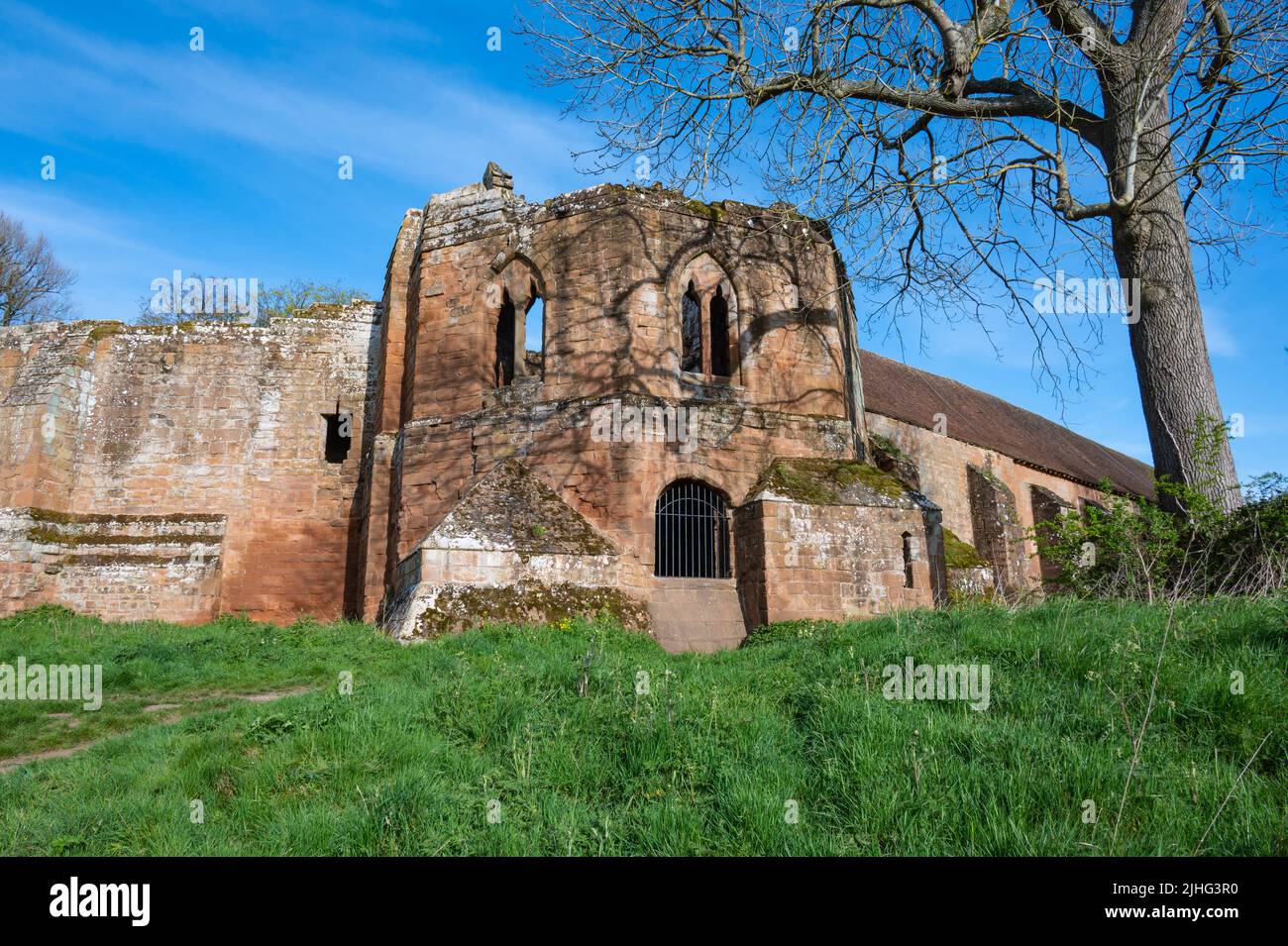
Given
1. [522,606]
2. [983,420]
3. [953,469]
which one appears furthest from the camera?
[983,420]

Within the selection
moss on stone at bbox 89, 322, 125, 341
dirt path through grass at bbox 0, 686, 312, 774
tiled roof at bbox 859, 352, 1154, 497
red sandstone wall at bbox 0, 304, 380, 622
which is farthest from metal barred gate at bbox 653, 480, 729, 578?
moss on stone at bbox 89, 322, 125, 341

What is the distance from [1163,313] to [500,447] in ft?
27.5

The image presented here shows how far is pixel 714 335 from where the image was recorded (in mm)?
13227

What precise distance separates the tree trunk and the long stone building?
241 cm

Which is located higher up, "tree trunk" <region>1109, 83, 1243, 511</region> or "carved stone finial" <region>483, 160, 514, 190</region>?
"carved stone finial" <region>483, 160, 514, 190</region>

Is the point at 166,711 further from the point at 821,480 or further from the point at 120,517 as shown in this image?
the point at 120,517

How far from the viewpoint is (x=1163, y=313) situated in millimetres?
9234

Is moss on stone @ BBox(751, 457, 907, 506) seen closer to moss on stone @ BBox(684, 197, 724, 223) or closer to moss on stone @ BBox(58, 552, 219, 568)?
moss on stone @ BBox(684, 197, 724, 223)

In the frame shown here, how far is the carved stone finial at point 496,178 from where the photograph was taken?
1382 centimetres

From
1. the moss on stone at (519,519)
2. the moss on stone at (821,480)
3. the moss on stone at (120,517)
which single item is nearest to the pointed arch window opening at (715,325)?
the moss on stone at (821,480)

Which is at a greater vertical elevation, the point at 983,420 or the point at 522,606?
the point at 983,420

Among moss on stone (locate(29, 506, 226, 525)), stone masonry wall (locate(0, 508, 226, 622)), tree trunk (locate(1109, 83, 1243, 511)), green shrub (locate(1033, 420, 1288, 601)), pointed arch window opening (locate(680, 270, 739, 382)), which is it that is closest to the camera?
green shrub (locate(1033, 420, 1288, 601))

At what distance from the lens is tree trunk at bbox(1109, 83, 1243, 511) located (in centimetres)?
897

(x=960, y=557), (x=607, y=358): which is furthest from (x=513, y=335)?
(x=960, y=557)
